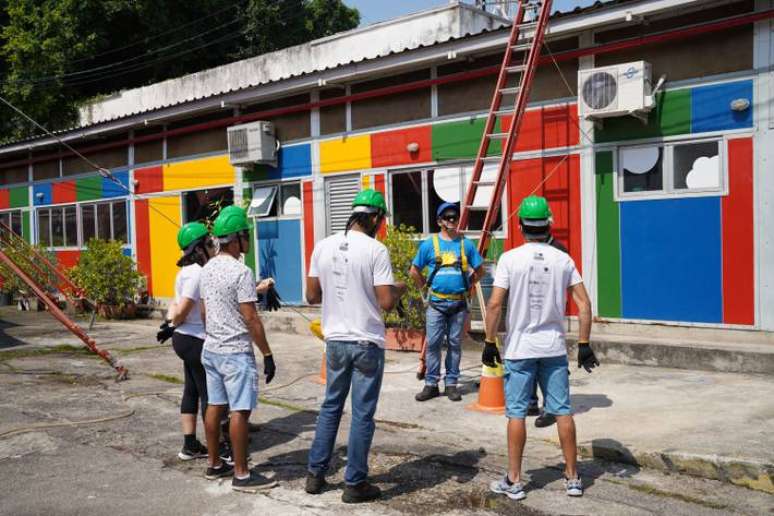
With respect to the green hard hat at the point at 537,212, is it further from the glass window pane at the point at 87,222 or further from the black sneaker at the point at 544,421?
the glass window pane at the point at 87,222

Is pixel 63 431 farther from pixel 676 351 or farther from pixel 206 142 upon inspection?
pixel 206 142

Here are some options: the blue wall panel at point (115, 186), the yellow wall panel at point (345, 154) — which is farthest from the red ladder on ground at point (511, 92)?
the blue wall panel at point (115, 186)

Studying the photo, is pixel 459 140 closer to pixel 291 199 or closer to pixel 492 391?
pixel 291 199

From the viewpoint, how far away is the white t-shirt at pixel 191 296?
5.84 m

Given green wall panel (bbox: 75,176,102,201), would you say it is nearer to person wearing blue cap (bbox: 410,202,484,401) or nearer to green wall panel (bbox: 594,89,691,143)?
green wall panel (bbox: 594,89,691,143)

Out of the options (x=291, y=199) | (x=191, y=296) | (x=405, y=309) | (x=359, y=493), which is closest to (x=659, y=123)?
(x=405, y=309)

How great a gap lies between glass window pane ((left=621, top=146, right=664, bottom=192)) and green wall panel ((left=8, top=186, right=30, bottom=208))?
1711 cm

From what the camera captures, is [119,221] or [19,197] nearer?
[119,221]

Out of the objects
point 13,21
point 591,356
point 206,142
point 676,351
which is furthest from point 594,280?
point 13,21

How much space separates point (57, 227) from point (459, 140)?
1312cm

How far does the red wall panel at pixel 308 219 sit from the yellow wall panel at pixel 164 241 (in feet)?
12.3

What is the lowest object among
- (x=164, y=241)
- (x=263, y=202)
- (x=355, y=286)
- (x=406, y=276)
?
(x=406, y=276)

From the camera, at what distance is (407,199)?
12.7 m

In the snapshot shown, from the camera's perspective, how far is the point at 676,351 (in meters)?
8.98
